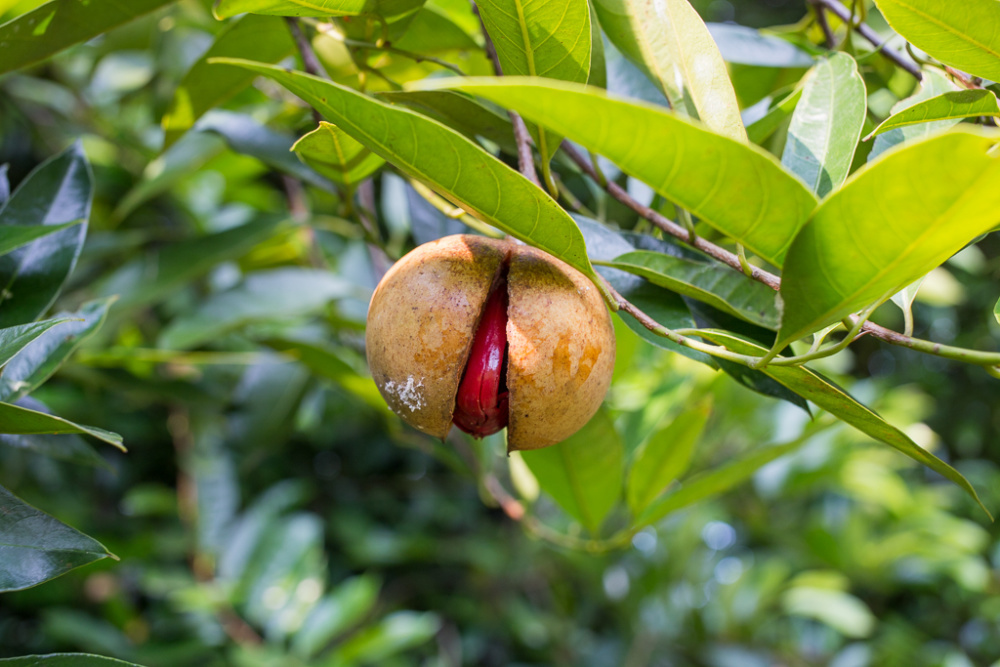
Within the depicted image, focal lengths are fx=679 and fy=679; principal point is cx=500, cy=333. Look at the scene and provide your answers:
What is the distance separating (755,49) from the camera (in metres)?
0.97

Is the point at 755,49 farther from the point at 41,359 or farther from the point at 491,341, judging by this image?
the point at 41,359

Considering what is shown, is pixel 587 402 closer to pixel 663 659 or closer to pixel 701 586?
pixel 701 586

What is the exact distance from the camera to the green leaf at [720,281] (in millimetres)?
673

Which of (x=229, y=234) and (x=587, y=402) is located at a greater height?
(x=587, y=402)

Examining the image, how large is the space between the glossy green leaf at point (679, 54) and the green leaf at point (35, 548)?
644 millimetres

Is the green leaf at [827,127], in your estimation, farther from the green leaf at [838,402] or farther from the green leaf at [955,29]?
the green leaf at [838,402]

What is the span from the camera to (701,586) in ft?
7.22

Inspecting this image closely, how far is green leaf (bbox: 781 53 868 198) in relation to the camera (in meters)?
0.63

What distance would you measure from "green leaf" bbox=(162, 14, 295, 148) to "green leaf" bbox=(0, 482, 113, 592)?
2.00 ft

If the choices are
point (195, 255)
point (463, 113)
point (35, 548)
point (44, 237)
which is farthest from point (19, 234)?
point (195, 255)

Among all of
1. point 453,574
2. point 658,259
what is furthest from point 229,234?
point 453,574

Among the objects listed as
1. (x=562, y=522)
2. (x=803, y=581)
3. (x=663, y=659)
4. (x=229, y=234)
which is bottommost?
(x=663, y=659)

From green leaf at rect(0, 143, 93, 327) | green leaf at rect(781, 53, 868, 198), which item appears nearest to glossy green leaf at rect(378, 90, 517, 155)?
green leaf at rect(781, 53, 868, 198)

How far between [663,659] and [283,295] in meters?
1.78
